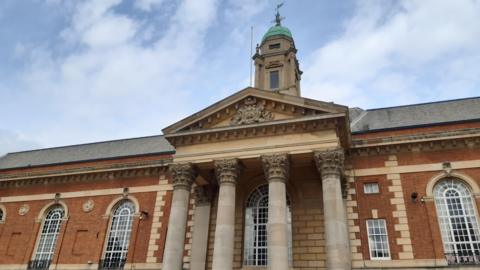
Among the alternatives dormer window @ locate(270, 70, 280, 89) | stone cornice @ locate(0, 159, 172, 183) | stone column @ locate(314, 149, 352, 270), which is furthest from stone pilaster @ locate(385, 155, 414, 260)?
stone cornice @ locate(0, 159, 172, 183)

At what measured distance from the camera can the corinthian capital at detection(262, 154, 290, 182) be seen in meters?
18.6

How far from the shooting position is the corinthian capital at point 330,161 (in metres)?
18.1

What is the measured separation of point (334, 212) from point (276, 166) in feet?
11.2

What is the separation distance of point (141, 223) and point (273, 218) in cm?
1029

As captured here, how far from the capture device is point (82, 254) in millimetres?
24688

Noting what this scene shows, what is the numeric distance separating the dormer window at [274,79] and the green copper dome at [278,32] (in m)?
3.64

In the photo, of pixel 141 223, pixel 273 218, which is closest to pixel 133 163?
pixel 141 223

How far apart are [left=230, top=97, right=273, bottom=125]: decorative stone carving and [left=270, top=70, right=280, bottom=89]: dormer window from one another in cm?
725

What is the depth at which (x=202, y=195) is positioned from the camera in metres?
22.8

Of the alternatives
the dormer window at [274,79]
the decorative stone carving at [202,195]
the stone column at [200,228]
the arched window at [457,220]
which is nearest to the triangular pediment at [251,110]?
the decorative stone carving at [202,195]

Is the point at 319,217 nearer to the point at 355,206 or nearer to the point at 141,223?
the point at 355,206

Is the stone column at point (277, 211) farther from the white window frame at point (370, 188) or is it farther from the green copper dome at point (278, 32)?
the green copper dome at point (278, 32)

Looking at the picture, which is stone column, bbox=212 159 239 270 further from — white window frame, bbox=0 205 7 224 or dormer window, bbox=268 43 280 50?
white window frame, bbox=0 205 7 224

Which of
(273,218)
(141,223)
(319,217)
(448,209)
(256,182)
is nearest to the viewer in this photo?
(273,218)
